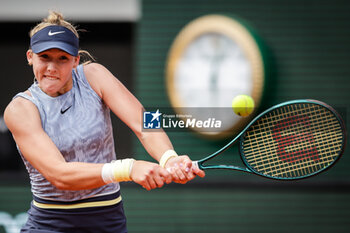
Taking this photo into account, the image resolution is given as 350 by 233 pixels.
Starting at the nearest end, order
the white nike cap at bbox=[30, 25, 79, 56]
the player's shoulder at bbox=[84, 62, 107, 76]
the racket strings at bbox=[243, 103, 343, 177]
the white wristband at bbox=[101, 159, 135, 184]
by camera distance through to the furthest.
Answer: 1. the white wristband at bbox=[101, 159, 135, 184]
2. the white nike cap at bbox=[30, 25, 79, 56]
3. the player's shoulder at bbox=[84, 62, 107, 76]
4. the racket strings at bbox=[243, 103, 343, 177]

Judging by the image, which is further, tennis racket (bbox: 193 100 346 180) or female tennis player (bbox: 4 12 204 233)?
tennis racket (bbox: 193 100 346 180)

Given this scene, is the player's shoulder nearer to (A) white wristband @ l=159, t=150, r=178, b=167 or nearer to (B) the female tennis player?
(B) the female tennis player

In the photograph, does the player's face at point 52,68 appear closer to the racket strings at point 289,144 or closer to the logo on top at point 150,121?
the logo on top at point 150,121

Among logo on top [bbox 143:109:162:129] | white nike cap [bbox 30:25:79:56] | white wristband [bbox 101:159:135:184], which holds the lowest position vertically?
white wristband [bbox 101:159:135:184]

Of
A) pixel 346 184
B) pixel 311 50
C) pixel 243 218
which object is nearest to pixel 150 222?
pixel 243 218

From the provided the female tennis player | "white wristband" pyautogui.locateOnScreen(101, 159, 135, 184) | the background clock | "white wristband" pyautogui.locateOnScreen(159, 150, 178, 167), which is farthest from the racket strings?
the background clock

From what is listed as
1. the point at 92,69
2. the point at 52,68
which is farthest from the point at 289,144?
the point at 52,68

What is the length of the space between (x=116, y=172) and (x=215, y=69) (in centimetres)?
356

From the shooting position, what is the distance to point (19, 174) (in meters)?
6.11

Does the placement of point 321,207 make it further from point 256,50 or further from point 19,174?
point 19,174

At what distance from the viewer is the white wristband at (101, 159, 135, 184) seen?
2.35 metres

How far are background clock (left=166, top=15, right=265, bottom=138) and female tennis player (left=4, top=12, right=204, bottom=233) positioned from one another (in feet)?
10.0

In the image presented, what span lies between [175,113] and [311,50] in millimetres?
1558

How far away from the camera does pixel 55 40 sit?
97.3 inches
